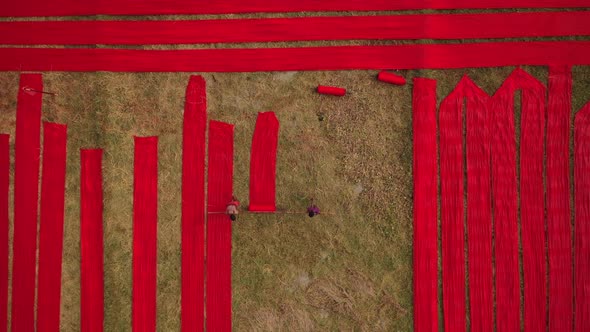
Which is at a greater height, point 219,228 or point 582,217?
point 582,217

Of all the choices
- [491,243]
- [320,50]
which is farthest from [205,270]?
[491,243]

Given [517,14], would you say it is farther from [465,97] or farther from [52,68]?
[52,68]

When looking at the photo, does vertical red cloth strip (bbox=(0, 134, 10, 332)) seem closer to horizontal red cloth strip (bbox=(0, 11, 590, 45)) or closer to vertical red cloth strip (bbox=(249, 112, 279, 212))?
horizontal red cloth strip (bbox=(0, 11, 590, 45))

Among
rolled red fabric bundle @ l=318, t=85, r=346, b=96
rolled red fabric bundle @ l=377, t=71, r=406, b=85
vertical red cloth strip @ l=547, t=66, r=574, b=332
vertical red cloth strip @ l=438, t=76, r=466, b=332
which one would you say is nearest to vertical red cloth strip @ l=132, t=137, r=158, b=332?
rolled red fabric bundle @ l=318, t=85, r=346, b=96

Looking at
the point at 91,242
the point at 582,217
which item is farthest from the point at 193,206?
the point at 582,217

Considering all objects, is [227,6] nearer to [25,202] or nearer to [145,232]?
[145,232]
